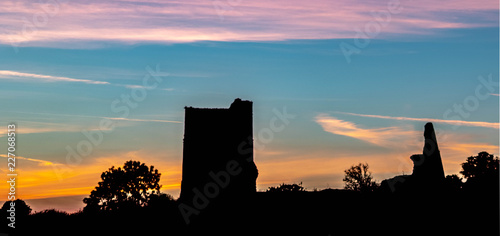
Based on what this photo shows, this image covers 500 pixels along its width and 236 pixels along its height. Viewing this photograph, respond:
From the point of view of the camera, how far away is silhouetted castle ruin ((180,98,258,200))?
34625mm

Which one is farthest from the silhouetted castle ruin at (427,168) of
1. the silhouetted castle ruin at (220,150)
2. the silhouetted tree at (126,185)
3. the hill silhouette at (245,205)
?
the silhouetted tree at (126,185)

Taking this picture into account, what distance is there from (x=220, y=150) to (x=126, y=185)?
2555 cm

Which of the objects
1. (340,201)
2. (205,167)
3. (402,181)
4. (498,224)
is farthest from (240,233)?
(498,224)

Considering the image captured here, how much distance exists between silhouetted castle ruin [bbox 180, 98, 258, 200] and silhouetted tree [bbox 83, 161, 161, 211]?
77.3 feet

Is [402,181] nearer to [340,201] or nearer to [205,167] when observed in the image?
[340,201]

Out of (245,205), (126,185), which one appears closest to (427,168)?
(245,205)

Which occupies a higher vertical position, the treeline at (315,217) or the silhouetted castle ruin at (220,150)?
the silhouetted castle ruin at (220,150)

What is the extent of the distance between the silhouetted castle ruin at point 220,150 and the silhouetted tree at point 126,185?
77.3ft

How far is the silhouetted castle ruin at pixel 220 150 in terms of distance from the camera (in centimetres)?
3462

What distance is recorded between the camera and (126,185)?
5784 centimetres

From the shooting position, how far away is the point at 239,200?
3509 cm

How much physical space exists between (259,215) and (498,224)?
13192 mm

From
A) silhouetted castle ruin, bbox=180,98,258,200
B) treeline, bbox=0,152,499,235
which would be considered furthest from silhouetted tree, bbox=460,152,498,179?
silhouetted castle ruin, bbox=180,98,258,200

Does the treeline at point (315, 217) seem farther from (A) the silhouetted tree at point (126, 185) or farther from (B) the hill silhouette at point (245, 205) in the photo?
(A) the silhouetted tree at point (126, 185)
